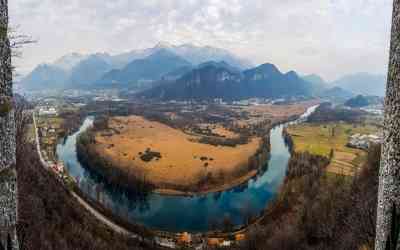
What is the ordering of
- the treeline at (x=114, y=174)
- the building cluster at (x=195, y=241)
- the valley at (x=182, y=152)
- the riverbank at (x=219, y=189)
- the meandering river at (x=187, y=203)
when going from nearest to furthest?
the building cluster at (x=195, y=241) < the meandering river at (x=187, y=203) < the riverbank at (x=219, y=189) < the treeline at (x=114, y=174) < the valley at (x=182, y=152)

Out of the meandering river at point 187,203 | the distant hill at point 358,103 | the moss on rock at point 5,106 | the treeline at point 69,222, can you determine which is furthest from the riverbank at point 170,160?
the distant hill at point 358,103

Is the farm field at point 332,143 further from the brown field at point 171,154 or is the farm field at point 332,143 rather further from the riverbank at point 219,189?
the riverbank at point 219,189

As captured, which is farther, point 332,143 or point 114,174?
point 332,143

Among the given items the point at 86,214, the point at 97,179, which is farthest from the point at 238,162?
the point at 86,214

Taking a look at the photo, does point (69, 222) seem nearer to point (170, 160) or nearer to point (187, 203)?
point (187, 203)

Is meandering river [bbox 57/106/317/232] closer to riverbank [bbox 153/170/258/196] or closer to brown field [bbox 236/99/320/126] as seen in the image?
riverbank [bbox 153/170/258/196]

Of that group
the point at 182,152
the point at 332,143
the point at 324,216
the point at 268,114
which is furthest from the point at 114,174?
the point at 268,114

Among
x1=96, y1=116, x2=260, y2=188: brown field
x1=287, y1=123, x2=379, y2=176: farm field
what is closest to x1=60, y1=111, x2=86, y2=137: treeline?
x1=96, y1=116, x2=260, y2=188: brown field
